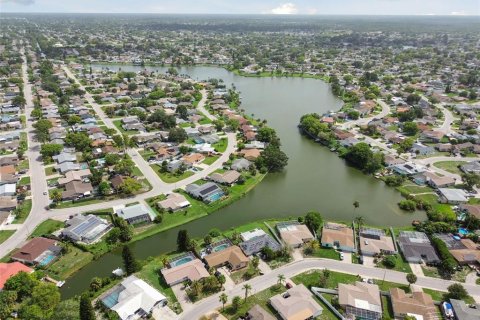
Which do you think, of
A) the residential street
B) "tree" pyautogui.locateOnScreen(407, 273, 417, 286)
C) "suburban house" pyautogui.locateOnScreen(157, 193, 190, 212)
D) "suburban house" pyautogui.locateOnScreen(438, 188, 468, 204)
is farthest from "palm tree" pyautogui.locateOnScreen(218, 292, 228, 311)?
"suburban house" pyautogui.locateOnScreen(438, 188, 468, 204)

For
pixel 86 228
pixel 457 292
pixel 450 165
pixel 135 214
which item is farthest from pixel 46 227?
pixel 450 165

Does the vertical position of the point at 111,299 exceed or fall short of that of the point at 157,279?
it exceeds it

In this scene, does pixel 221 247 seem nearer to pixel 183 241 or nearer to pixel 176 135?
pixel 183 241

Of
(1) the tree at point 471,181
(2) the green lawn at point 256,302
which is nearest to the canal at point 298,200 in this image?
(1) the tree at point 471,181

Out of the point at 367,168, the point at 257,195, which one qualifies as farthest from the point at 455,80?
the point at 257,195

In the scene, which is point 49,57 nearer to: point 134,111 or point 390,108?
point 134,111

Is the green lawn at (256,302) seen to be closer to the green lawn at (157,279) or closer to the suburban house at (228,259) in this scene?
the suburban house at (228,259)

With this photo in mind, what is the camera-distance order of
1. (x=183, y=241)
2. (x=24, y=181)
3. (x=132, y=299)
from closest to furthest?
(x=132, y=299), (x=183, y=241), (x=24, y=181)
